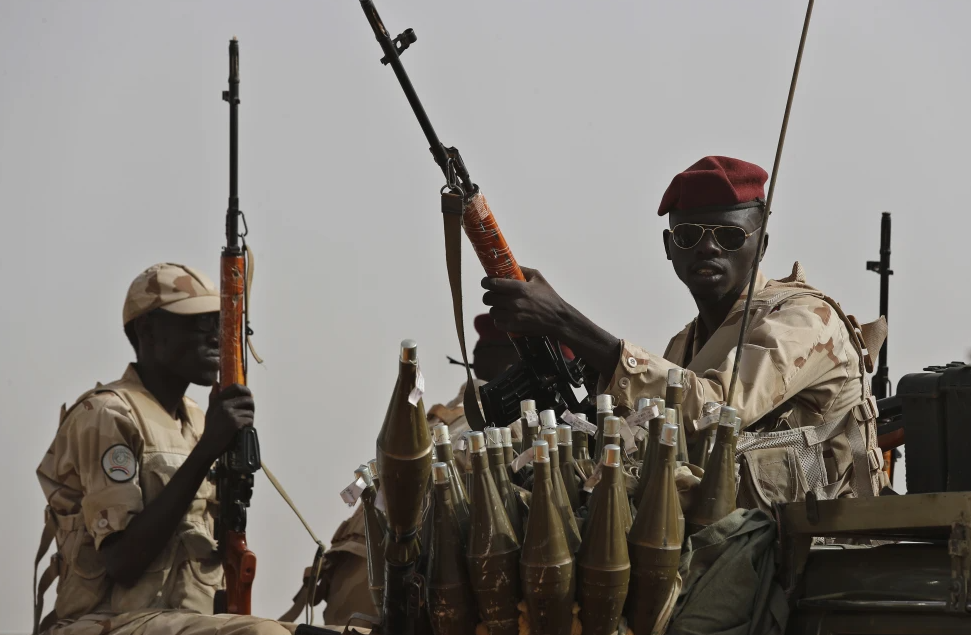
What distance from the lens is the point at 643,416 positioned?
2748mm

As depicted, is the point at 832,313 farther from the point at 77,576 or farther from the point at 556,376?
the point at 77,576

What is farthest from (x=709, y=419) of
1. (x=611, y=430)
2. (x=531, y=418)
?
(x=611, y=430)

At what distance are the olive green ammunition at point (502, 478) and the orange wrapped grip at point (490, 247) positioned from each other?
1107 mm

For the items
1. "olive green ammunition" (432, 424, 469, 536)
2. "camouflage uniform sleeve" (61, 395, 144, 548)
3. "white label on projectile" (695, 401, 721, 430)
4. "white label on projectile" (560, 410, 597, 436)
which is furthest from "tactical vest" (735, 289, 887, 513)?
"camouflage uniform sleeve" (61, 395, 144, 548)

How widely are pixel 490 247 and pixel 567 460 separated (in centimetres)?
108

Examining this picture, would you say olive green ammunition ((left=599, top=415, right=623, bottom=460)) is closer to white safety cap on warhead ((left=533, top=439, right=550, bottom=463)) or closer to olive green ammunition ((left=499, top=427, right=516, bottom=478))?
white safety cap on warhead ((left=533, top=439, right=550, bottom=463))

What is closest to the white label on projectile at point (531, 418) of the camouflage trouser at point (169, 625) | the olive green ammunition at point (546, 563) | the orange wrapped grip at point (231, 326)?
the olive green ammunition at point (546, 563)

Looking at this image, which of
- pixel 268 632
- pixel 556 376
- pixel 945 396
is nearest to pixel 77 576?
pixel 268 632

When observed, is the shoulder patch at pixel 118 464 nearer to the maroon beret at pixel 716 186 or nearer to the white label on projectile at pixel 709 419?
the maroon beret at pixel 716 186

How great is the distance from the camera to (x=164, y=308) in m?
5.61

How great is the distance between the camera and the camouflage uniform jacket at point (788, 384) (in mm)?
3346

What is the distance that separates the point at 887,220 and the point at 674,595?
21.5 feet

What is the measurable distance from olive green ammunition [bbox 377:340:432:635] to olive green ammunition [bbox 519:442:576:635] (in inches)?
9.2

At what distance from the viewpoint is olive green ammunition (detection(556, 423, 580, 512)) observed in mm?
2771
